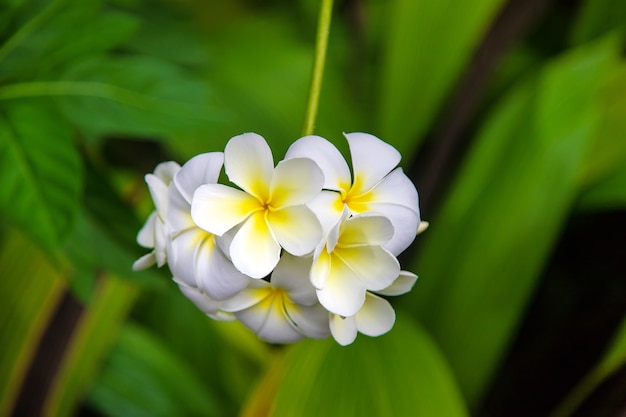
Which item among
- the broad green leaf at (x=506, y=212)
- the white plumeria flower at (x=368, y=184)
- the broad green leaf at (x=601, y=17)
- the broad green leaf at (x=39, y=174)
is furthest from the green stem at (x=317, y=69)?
the broad green leaf at (x=601, y=17)

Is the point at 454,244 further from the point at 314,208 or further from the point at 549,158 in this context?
the point at 314,208

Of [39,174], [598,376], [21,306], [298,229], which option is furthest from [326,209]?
[21,306]

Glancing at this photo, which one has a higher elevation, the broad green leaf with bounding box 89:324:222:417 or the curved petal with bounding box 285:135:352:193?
the curved petal with bounding box 285:135:352:193

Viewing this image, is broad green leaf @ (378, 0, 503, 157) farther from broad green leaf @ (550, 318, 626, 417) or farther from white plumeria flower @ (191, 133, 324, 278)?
white plumeria flower @ (191, 133, 324, 278)

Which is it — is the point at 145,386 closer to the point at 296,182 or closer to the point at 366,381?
the point at 366,381

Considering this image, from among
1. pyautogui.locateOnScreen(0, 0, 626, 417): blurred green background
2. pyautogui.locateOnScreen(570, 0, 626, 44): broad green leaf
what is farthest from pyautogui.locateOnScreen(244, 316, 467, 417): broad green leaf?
pyautogui.locateOnScreen(570, 0, 626, 44): broad green leaf

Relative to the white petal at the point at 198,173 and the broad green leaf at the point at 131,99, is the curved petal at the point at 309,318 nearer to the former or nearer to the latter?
the white petal at the point at 198,173
